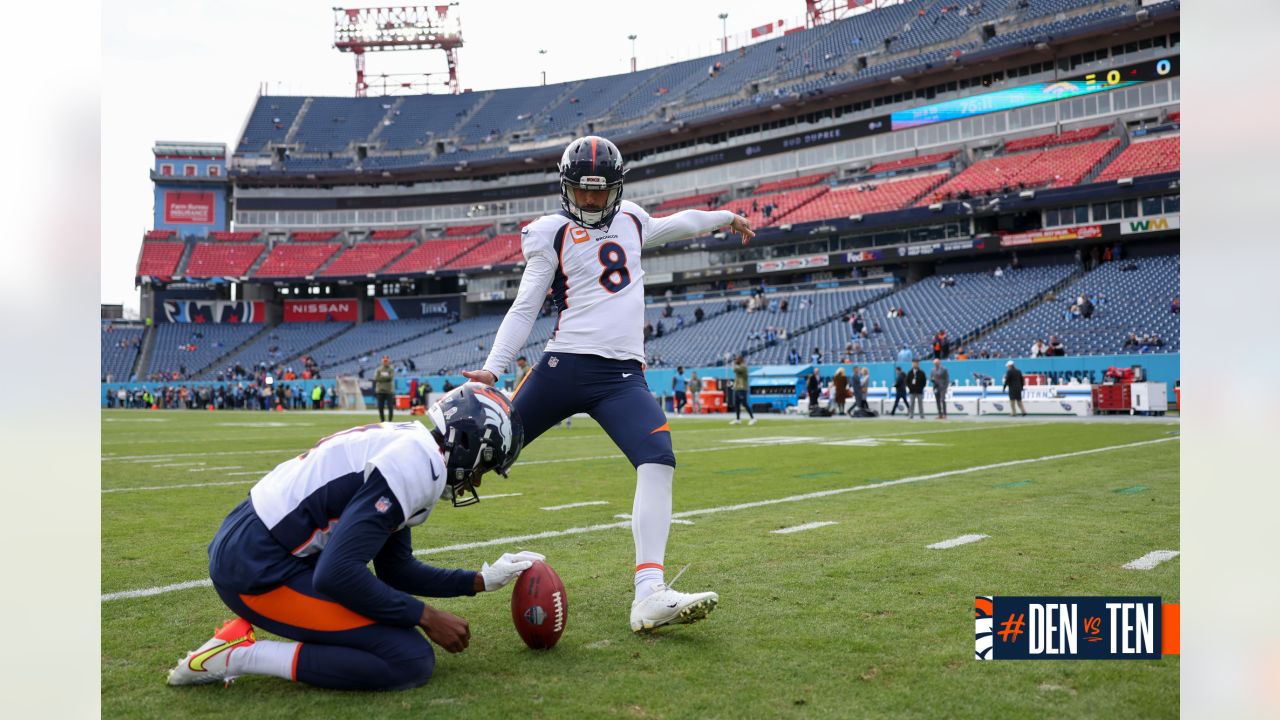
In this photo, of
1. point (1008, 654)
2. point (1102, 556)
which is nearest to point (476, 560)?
point (1008, 654)

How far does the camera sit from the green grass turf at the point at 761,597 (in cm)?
293

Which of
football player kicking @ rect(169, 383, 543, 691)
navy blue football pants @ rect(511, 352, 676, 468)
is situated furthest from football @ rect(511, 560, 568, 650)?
navy blue football pants @ rect(511, 352, 676, 468)

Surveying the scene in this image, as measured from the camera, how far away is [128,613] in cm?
411

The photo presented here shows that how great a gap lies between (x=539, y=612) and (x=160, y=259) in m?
69.1

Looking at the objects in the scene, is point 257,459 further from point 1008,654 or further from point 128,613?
point 1008,654

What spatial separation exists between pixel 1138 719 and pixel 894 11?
59.1m

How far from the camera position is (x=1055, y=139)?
44219 mm

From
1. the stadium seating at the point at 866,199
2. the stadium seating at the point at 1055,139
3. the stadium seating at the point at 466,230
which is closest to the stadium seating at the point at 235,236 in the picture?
the stadium seating at the point at 466,230

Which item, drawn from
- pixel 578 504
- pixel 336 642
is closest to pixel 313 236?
pixel 578 504

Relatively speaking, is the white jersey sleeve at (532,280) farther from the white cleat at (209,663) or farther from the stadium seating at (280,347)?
the stadium seating at (280,347)

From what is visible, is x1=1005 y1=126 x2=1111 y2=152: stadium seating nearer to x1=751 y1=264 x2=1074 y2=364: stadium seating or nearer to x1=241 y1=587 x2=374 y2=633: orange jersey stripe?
x1=751 y1=264 x2=1074 y2=364: stadium seating

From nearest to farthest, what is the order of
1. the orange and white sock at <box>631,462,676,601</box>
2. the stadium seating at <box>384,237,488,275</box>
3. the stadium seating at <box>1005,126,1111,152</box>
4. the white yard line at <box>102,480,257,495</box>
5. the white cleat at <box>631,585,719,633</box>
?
1. the white cleat at <box>631,585,719,633</box>
2. the orange and white sock at <box>631,462,676,601</box>
3. the white yard line at <box>102,480,257,495</box>
4. the stadium seating at <box>1005,126,1111,152</box>
5. the stadium seating at <box>384,237,488,275</box>

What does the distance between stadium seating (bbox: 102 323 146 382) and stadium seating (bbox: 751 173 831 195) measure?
40609mm

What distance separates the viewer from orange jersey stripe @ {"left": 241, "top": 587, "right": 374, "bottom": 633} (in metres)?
3.15
